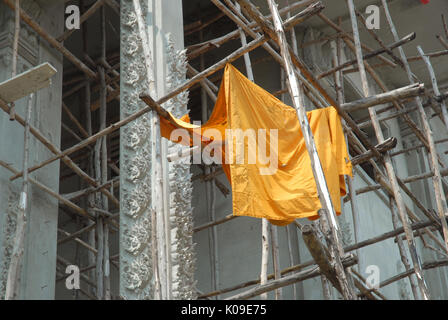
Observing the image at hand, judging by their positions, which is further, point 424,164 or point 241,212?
point 424,164

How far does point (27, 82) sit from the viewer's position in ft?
27.7

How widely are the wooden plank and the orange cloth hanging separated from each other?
1386mm

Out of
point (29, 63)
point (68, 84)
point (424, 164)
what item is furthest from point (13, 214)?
point (424, 164)

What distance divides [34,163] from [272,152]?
4.06 metres

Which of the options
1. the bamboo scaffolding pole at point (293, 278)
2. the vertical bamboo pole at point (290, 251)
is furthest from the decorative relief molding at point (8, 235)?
the vertical bamboo pole at point (290, 251)

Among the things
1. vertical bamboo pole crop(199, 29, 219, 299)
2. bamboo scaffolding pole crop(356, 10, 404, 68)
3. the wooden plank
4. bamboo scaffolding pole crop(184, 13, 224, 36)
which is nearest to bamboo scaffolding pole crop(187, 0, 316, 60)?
bamboo scaffolding pole crop(356, 10, 404, 68)

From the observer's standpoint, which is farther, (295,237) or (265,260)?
(295,237)

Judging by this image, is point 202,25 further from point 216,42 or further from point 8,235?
point 8,235

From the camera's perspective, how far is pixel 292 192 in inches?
339

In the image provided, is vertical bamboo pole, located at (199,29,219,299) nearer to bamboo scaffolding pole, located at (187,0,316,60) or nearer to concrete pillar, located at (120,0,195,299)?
bamboo scaffolding pole, located at (187,0,316,60)

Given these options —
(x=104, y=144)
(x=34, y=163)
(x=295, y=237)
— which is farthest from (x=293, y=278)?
(x=104, y=144)

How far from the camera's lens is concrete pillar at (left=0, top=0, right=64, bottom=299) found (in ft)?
34.4
